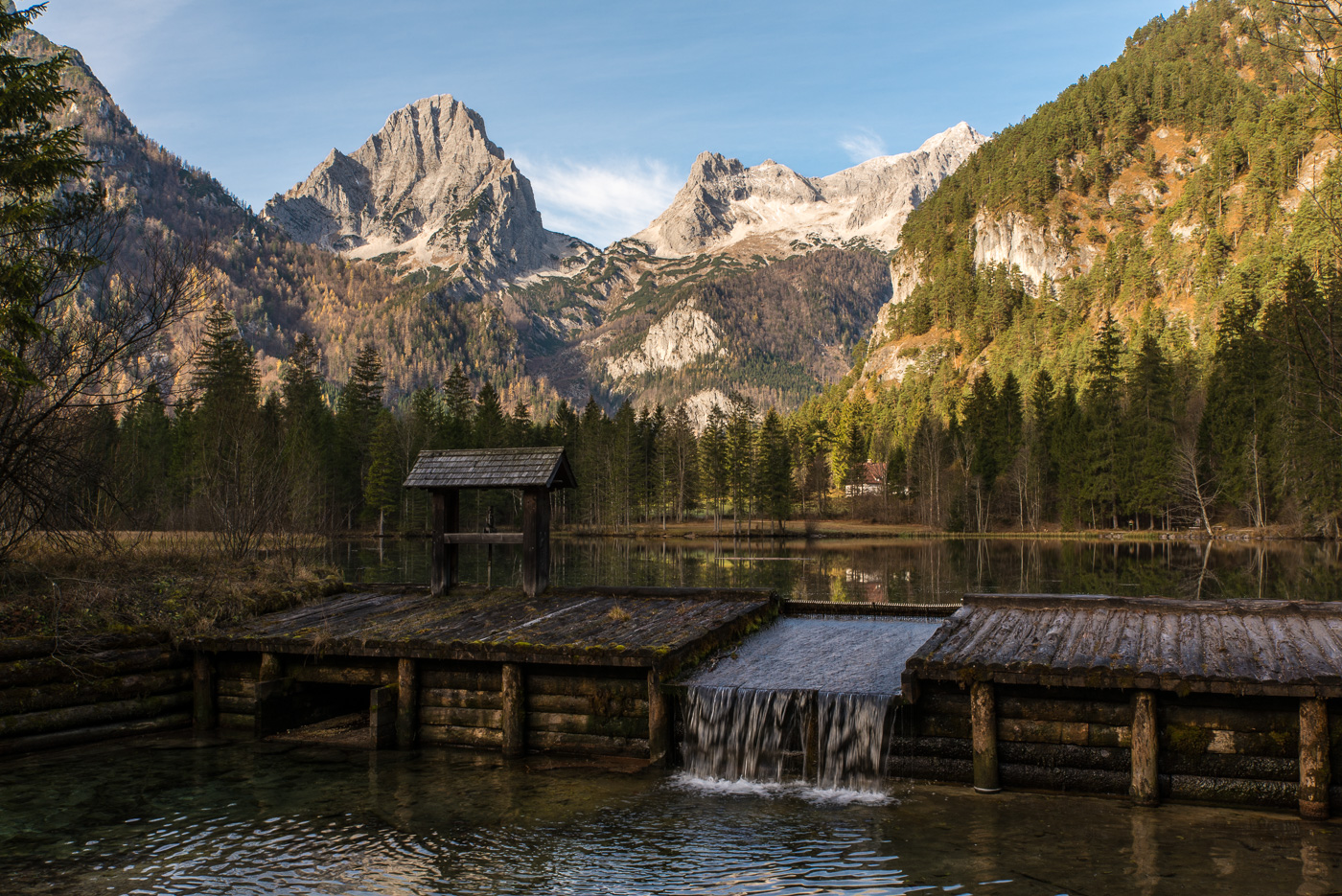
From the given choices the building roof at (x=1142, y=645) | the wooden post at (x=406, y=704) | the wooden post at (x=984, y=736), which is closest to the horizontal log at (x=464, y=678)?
the wooden post at (x=406, y=704)

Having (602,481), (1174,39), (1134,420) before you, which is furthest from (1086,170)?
(602,481)

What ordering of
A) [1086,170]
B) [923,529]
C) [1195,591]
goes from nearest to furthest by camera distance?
[1195,591] < [923,529] < [1086,170]

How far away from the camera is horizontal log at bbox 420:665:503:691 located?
13.4 m

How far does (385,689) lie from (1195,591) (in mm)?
30469

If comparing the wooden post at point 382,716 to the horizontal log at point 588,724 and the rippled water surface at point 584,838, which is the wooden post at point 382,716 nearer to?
the rippled water surface at point 584,838

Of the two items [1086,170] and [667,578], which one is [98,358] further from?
[1086,170]

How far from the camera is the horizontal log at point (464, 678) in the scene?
13.4m

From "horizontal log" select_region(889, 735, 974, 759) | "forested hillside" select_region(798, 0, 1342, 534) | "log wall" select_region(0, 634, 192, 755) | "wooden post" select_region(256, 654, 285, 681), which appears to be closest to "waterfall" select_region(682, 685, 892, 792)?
"horizontal log" select_region(889, 735, 974, 759)

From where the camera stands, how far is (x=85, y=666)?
1347cm

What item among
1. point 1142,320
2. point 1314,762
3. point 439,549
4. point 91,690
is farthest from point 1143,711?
point 1142,320

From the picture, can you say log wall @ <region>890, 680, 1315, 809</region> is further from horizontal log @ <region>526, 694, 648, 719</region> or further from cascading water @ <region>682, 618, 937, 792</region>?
horizontal log @ <region>526, 694, 648, 719</region>

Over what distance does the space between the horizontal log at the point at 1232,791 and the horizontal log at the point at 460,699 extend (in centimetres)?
940

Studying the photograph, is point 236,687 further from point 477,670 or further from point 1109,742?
point 1109,742

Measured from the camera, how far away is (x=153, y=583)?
16.8m
